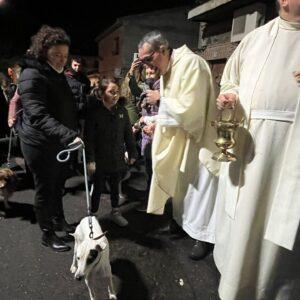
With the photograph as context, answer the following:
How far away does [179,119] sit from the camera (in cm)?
300

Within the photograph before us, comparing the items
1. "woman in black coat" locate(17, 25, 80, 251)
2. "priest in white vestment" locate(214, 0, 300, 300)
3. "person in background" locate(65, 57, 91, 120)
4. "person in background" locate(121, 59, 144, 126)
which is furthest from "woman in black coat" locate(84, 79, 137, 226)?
"priest in white vestment" locate(214, 0, 300, 300)

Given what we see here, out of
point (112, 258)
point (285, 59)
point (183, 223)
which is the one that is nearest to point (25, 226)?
point (112, 258)

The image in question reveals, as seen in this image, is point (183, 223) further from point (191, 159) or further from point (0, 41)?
point (0, 41)

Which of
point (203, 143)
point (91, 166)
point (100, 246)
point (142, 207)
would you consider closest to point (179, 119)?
point (203, 143)

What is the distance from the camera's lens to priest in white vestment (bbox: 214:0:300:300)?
2.06 metres

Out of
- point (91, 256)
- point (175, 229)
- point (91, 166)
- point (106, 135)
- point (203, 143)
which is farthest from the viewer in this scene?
point (175, 229)

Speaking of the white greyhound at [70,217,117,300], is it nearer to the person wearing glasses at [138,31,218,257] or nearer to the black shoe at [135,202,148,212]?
the person wearing glasses at [138,31,218,257]

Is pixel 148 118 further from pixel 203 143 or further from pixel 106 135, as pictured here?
pixel 203 143

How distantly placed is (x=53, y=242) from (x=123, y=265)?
824mm

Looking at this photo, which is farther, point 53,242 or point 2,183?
point 2,183

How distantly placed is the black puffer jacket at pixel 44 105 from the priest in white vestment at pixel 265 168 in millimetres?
1550

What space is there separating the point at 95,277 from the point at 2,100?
3.43 m

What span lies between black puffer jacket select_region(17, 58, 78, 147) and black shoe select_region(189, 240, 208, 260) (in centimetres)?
175

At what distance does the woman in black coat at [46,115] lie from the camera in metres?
2.97
